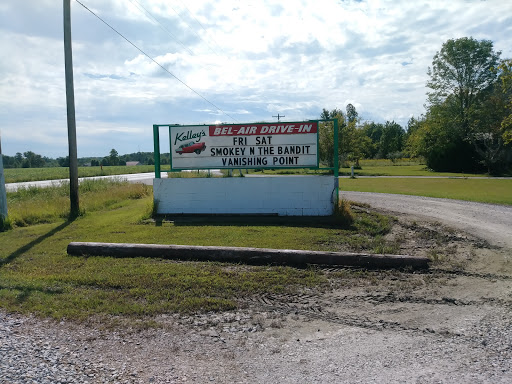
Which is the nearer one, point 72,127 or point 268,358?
point 268,358

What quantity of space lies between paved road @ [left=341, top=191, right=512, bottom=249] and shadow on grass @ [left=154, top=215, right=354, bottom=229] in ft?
10.0

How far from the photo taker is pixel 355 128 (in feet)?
150

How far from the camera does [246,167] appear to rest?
1261cm

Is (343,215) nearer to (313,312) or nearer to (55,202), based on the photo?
(313,312)

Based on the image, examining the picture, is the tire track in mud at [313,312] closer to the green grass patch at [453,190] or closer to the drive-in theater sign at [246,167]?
the drive-in theater sign at [246,167]

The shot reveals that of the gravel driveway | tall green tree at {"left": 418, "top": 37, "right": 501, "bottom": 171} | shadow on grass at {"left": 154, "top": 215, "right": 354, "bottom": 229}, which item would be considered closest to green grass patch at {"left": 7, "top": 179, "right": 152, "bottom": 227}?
shadow on grass at {"left": 154, "top": 215, "right": 354, "bottom": 229}

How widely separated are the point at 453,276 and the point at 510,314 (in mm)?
1570

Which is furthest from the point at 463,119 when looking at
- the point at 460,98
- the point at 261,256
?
the point at 261,256

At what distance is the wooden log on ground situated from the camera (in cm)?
671

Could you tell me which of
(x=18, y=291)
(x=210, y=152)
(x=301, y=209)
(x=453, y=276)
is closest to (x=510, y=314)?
(x=453, y=276)

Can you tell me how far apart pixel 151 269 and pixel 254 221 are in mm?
5192

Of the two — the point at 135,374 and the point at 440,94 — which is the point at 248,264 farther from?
the point at 440,94

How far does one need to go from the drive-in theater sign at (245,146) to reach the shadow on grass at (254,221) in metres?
1.61

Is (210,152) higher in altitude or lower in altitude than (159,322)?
higher
